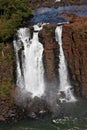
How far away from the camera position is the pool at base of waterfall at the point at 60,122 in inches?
1291

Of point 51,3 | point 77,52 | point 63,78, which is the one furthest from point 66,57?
point 51,3

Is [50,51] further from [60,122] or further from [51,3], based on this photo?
[51,3]

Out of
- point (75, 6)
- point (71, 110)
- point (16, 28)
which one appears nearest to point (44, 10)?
point (75, 6)

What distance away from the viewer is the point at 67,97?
38.1m

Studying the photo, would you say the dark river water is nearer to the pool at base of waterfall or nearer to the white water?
the pool at base of waterfall

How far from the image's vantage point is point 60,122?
33406 mm

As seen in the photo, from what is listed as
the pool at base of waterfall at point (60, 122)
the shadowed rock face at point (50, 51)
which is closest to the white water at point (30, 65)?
the shadowed rock face at point (50, 51)

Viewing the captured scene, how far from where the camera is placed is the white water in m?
39.0

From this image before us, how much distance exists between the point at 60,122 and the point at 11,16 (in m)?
12.8

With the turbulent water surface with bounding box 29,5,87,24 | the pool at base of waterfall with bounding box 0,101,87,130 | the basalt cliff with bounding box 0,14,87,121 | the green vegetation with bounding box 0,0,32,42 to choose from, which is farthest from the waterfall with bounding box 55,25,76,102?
the green vegetation with bounding box 0,0,32,42

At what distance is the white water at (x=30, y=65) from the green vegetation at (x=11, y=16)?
1.30 metres

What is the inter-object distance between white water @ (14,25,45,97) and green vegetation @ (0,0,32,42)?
130cm

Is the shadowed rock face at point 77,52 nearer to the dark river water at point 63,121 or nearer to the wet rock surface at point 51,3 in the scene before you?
the dark river water at point 63,121

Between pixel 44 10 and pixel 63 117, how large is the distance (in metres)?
16.3
